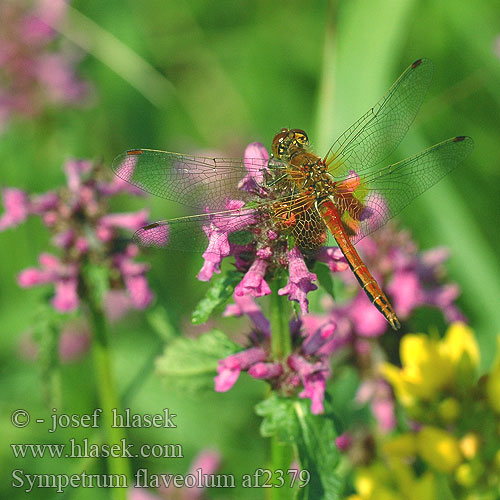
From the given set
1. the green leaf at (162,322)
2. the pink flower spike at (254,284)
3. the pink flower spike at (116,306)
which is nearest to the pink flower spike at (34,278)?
the green leaf at (162,322)

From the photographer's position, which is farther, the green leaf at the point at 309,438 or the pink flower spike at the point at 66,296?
the pink flower spike at the point at 66,296

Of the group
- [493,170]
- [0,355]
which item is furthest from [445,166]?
[0,355]

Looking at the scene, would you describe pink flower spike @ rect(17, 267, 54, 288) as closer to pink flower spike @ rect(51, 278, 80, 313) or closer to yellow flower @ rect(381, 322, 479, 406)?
pink flower spike @ rect(51, 278, 80, 313)

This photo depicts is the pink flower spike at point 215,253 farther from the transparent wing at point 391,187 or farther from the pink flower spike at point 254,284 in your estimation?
the transparent wing at point 391,187

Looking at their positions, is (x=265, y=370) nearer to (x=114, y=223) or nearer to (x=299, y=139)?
(x=299, y=139)

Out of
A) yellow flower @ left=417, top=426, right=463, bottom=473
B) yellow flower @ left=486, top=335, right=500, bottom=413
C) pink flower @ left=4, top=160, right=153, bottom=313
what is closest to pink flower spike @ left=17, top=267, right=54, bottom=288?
pink flower @ left=4, top=160, right=153, bottom=313

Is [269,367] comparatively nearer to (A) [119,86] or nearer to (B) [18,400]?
(B) [18,400]

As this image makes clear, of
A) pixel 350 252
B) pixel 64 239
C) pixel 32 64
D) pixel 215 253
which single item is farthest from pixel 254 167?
pixel 32 64
